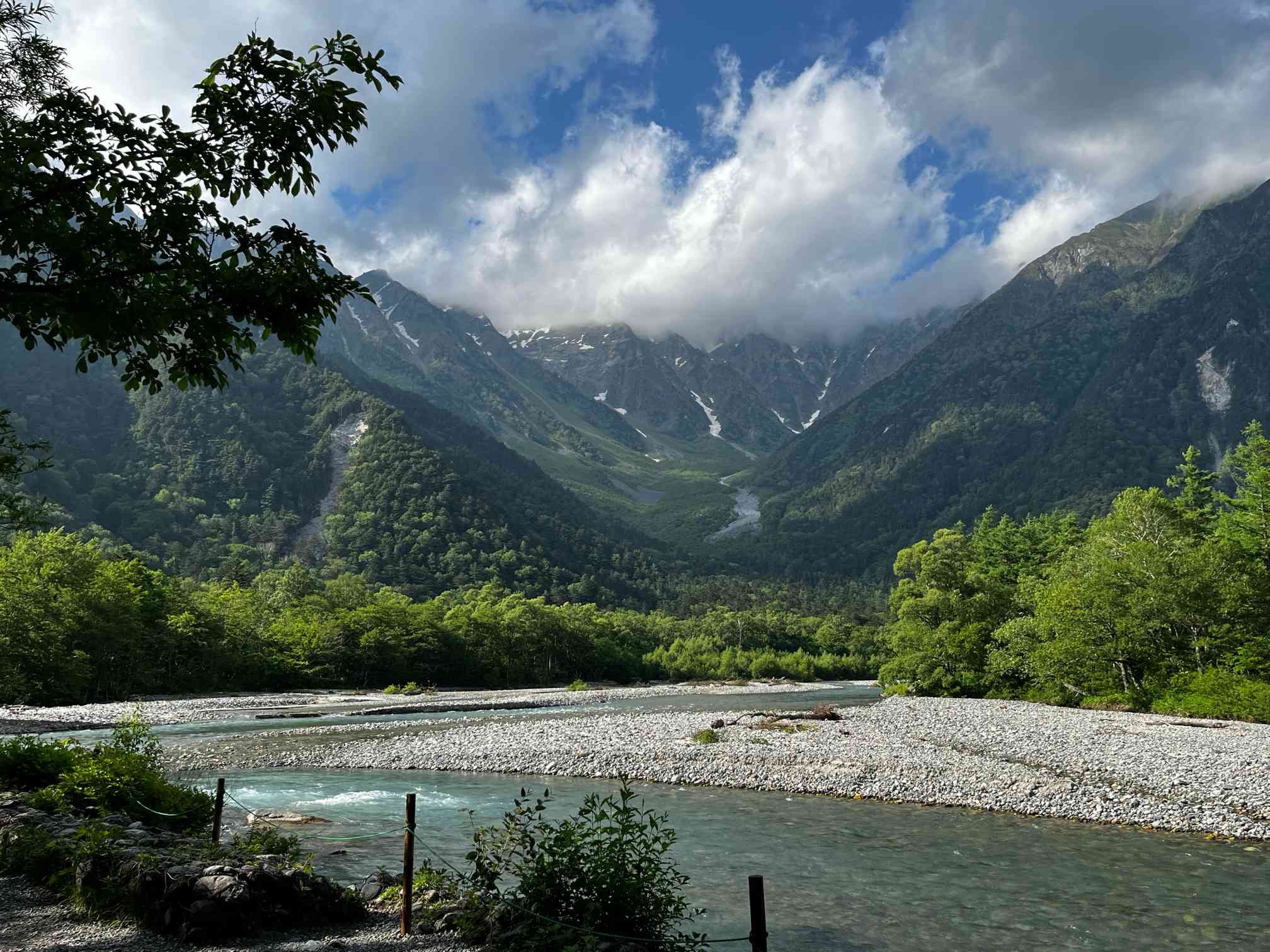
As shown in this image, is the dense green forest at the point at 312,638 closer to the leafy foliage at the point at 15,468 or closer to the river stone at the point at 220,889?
the leafy foliage at the point at 15,468

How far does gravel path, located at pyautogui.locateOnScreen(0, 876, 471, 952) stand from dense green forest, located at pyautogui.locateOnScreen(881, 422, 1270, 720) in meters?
44.4

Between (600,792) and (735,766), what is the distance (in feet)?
20.2

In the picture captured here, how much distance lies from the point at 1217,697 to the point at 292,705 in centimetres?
6832

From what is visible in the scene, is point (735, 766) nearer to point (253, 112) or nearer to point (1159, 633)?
point (253, 112)

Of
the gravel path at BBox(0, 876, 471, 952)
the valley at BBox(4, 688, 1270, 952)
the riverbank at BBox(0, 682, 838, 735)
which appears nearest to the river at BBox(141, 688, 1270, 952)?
the valley at BBox(4, 688, 1270, 952)

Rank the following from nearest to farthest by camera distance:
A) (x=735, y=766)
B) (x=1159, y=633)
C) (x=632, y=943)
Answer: (x=632, y=943) < (x=735, y=766) < (x=1159, y=633)

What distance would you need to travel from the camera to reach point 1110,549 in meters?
55.3

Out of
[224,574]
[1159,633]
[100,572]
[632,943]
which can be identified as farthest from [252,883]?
[224,574]

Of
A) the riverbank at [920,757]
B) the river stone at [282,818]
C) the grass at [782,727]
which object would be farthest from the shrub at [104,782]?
the grass at [782,727]

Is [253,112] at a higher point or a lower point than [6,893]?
higher

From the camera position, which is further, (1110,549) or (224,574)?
(224,574)

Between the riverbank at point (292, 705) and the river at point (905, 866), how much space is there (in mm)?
21628

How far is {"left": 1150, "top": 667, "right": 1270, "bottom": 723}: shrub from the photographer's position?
126ft

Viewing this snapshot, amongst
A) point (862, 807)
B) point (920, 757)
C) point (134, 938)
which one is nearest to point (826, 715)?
point (920, 757)
